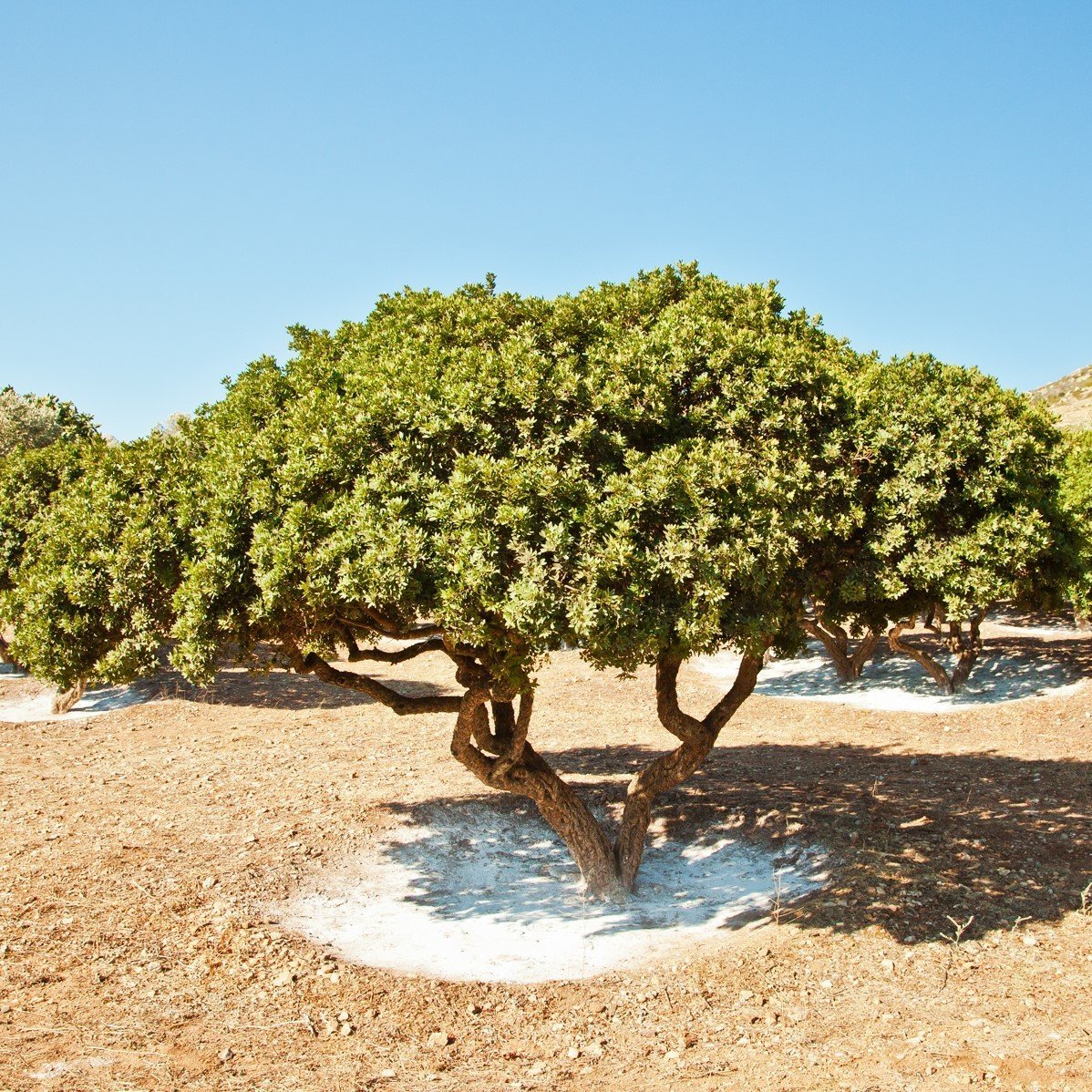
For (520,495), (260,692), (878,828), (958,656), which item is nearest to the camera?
(520,495)

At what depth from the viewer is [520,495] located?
24.1 ft

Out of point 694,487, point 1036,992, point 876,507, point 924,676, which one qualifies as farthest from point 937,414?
point 924,676

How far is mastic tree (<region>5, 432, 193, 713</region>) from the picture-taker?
8.48 m

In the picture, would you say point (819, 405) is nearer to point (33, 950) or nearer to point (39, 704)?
point (33, 950)

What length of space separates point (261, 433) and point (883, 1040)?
24.8 ft

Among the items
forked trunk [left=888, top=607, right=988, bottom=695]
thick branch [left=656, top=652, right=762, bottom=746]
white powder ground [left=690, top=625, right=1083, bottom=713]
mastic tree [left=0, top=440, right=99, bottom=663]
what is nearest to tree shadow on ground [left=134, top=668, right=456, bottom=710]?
mastic tree [left=0, top=440, right=99, bottom=663]

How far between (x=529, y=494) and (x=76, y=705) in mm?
18570

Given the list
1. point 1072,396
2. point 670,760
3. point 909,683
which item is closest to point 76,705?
point 670,760

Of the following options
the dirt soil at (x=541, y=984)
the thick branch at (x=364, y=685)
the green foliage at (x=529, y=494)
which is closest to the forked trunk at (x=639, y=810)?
the dirt soil at (x=541, y=984)

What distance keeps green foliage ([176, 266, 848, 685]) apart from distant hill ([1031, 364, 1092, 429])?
165ft

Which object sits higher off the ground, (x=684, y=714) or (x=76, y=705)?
(x=684, y=714)

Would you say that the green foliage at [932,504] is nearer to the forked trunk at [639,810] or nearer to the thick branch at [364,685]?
the forked trunk at [639,810]

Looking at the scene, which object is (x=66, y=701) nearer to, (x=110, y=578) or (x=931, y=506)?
(x=110, y=578)

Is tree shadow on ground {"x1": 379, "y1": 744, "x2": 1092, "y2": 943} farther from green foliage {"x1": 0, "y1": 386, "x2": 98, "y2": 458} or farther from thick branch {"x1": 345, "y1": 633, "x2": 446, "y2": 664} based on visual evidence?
green foliage {"x1": 0, "y1": 386, "x2": 98, "y2": 458}
